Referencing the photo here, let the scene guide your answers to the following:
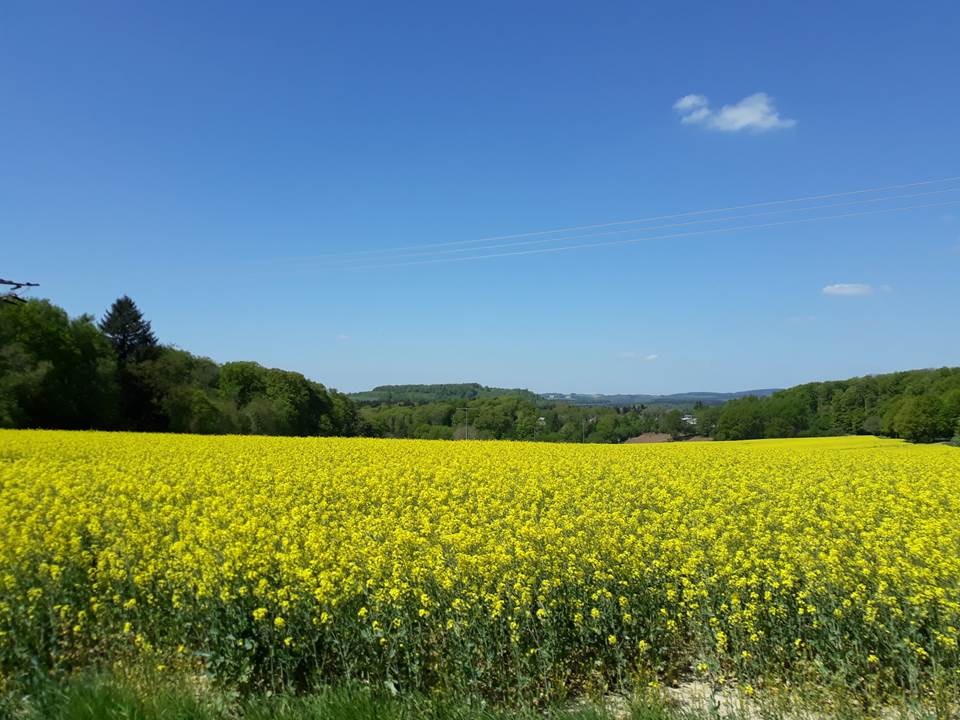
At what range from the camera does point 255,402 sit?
60875 mm

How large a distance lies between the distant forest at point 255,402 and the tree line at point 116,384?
9cm

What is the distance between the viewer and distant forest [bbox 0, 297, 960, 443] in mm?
37281

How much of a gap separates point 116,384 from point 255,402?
16.5m

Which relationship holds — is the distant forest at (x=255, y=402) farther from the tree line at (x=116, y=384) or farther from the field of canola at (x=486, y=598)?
the field of canola at (x=486, y=598)

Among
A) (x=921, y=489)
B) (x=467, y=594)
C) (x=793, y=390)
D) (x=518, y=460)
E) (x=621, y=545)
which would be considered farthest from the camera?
(x=793, y=390)

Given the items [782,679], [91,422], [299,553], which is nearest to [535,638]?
[782,679]

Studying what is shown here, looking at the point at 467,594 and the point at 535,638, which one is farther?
the point at 467,594

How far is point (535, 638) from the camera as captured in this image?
4.85m

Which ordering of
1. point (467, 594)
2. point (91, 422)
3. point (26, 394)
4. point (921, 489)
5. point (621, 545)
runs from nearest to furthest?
point (467, 594) < point (621, 545) < point (921, 489) < point (26, 394) < point (91, 422)

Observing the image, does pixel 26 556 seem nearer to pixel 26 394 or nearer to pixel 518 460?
pixel 518 460

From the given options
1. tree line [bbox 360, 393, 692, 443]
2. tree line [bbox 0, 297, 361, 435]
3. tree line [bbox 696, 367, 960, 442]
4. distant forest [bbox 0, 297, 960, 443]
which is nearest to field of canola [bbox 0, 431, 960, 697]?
tree line [bbox 0, 297, 361, 435]

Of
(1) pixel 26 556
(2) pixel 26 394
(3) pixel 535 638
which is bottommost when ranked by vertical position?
(3) pixel 535 638

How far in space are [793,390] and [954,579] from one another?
219 ft

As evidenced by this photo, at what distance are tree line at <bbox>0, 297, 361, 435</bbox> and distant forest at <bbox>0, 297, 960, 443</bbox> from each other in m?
0.09
